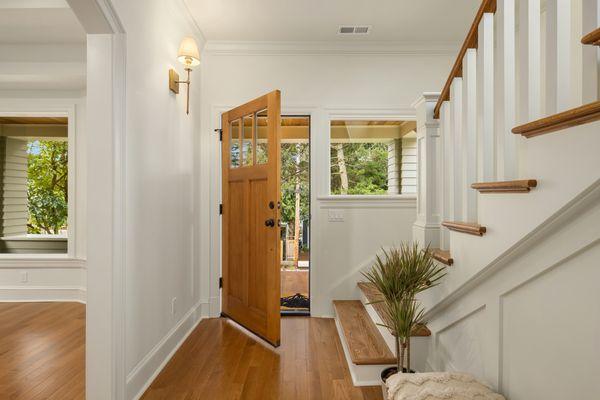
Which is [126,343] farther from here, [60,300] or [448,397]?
[60,300]

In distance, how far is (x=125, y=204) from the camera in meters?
2.04

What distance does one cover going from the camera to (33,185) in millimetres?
4719

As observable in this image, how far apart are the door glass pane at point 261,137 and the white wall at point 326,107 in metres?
0.55

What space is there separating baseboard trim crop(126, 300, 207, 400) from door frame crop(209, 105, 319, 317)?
0.81 feet

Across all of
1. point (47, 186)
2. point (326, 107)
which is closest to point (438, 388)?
point (326, 107)

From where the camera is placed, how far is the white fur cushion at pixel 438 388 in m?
1.52

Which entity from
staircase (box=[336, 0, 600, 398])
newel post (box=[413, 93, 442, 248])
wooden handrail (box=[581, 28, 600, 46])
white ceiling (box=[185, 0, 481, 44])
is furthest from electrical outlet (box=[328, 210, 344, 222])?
wooden handrail (box=[581, 28, 600, 46])

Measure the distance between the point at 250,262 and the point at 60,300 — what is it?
2.60 meters

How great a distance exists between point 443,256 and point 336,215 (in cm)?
176

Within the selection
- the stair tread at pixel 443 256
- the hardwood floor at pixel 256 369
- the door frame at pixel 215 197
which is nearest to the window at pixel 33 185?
the door frame at pixel 215 197

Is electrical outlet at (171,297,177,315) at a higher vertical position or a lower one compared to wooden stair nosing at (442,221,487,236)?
lower

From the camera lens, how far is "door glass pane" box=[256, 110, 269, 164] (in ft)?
10.6

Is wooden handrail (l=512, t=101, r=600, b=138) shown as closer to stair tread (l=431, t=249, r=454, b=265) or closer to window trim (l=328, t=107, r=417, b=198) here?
stair tread (l=431, t=249, r=454, b=265)

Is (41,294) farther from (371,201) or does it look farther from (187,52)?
(371,201)
